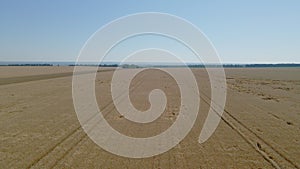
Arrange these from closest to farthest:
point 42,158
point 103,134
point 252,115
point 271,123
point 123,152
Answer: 1. point 42,158
2. point 123,152
3. point 103,134
4. point 271,123
5. point 252,115

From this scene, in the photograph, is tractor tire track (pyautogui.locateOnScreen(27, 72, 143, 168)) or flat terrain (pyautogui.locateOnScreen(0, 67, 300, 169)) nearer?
tractor tire track (pyautogui.locateOnScreen(27, 72, 143, 168))

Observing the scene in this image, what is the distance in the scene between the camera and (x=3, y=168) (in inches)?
235

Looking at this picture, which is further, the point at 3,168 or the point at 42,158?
the point at 42,158

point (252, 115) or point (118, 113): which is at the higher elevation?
point (252, 115)

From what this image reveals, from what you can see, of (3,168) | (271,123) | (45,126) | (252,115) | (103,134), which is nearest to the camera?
(3,168)

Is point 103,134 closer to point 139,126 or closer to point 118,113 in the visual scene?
point 139,126

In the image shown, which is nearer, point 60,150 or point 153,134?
point 60,150

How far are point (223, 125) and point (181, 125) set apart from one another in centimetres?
171

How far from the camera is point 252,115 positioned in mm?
12688

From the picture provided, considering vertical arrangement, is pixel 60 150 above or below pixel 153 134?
below

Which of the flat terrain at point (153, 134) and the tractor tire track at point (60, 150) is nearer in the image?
the tractor tire track at point (60, 150)

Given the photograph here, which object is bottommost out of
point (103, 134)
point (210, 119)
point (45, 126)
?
point (45, 126)

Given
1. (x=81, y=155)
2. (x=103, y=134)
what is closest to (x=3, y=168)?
(x=81, y=155)

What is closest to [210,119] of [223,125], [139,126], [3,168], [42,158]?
[223,125]
